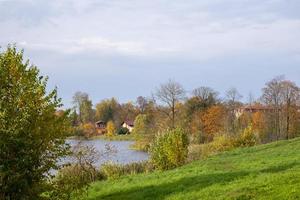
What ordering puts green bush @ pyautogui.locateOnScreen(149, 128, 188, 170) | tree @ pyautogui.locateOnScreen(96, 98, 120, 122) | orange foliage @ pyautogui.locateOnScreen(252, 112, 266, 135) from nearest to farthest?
green bush @ pyautogui.locateOnScreen(149, 128, 188, 170)
orange foliage @ pyautogui.locateOnScreen(252, 112, 266, 135)
tree @ pyautogui.locateOnScreen(96, 98, 120, 122)

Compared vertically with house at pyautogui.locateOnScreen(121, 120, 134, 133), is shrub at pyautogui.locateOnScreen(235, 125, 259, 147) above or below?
below

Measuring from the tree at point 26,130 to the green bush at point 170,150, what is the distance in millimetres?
18451

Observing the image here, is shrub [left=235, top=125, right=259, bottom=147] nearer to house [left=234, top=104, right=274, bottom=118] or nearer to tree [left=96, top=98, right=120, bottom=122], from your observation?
house [left=234, top=104, right=274, bottom=118]

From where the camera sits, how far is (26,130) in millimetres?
14992

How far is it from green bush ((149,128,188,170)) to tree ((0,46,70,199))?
18.5 meters

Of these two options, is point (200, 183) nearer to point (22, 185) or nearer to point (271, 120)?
point (22, 185)

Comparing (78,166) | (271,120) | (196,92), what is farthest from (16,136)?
(196,92)

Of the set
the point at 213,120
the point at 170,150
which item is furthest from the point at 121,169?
the point at 213,120

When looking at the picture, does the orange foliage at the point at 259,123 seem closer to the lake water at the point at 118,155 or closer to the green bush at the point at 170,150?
the lake water at the point at 118,155

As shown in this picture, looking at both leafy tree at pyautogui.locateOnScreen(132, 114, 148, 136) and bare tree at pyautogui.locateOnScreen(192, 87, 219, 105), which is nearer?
leafy tree at pyautogui.locateOnScreen(132, 114, 148, 136)


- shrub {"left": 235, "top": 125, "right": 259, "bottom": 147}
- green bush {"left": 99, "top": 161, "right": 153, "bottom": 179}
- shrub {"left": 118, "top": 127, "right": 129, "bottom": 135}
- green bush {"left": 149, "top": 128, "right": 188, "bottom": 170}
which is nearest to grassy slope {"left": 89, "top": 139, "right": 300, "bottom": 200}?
green bush {"left": 149, "top": 128, "right": 188, "bottom": 170}

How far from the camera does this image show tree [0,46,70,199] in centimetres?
1469

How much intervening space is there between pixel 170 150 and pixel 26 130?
20.0 m

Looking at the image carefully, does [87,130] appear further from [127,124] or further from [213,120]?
[127,124]
